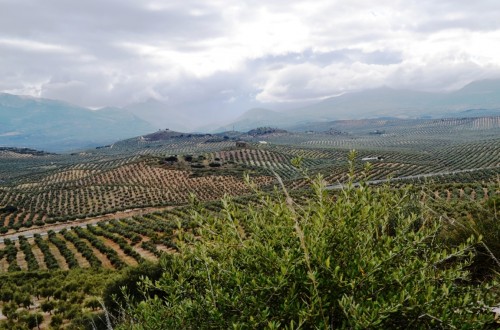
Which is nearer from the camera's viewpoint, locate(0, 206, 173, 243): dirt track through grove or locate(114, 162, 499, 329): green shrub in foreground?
locate(114, 162, 499, 329): green shrub in foreground

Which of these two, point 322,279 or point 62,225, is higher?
point 322,279

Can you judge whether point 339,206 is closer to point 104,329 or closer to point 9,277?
point 104,329

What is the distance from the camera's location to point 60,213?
259 feet

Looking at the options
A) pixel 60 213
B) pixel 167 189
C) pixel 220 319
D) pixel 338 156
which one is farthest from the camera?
pixel 338 156

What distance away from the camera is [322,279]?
433cm

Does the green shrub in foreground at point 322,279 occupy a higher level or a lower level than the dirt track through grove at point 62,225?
higher

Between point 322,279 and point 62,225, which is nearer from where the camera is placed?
point 322,279

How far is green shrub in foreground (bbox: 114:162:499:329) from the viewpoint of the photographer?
410cm

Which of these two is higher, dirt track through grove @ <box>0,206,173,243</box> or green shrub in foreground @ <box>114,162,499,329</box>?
green shrub in foreground @ <box>114,162,499,329</box>

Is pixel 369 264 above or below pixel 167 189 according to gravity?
above

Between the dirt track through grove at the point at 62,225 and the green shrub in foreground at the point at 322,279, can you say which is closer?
the green shrub in foreground at the point at 322,279

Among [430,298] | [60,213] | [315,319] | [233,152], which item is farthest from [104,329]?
[233,152]

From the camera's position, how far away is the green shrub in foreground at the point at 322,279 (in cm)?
410

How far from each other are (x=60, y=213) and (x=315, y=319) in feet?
285
